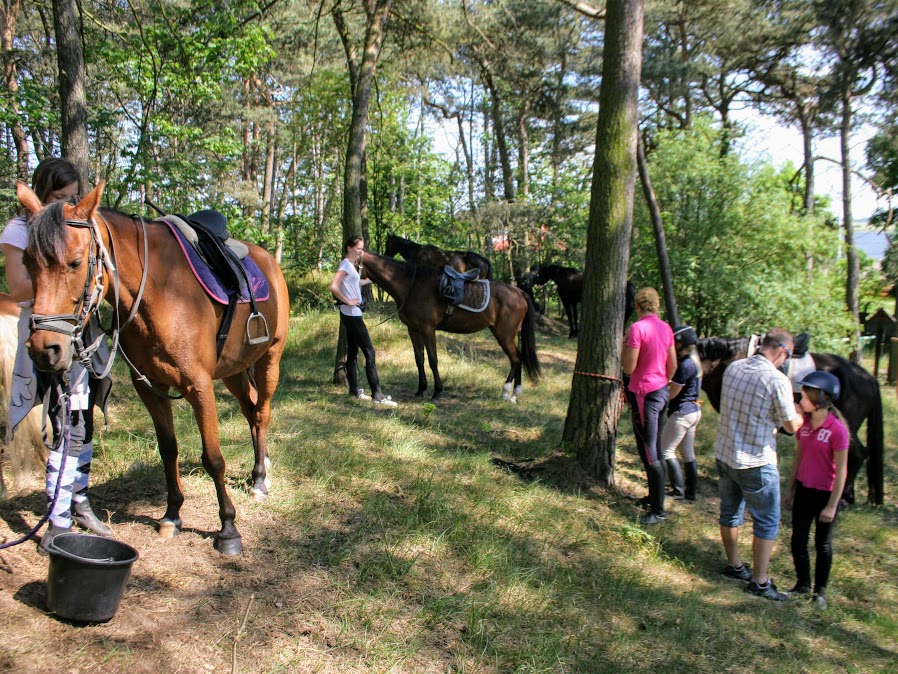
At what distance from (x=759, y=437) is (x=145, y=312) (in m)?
4.27

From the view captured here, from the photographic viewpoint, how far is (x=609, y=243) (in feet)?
19.1

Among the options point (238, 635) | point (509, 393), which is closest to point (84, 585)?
point (238, 635)

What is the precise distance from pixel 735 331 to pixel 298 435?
31.8 feet

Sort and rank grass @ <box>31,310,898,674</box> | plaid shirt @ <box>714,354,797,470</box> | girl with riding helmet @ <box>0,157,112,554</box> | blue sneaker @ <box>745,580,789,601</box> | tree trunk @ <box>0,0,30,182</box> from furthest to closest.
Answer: tree trunk @ <box>0,0,30,182</box>
blue sneaker @ <box>745,580,789,601</box>
plaid shirt @ <box>714,354,797,470</box>
grass @ <box>31,310,898,674</box>
girl with riding helmet @ <box>0,157,112,554</box>

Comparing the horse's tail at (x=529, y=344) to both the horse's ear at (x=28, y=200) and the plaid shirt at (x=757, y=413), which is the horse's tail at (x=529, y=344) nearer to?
the plaid shirt at (x=757, y=413)

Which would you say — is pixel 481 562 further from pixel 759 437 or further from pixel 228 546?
pixel 759 437

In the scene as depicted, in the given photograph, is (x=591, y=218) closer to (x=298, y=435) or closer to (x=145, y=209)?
(x=298, y=435)

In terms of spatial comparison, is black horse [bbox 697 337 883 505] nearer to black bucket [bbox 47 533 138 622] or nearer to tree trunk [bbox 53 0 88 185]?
black bucket [bbox 47 533 138 622]

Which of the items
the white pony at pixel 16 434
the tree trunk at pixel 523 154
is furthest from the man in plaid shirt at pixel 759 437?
the tree trunk at pixel 523 154

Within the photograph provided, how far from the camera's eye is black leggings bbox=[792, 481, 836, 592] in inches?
181

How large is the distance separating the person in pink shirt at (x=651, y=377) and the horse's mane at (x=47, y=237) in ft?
14.5

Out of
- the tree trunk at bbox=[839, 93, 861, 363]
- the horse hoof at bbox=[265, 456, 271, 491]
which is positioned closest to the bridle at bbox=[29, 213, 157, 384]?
the horse hoof at bbox=[265, 456, 271, 491]

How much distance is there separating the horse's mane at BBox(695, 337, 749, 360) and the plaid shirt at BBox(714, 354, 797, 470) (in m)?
2.09

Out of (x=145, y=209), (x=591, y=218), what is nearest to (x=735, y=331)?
(x=591, y=218)
